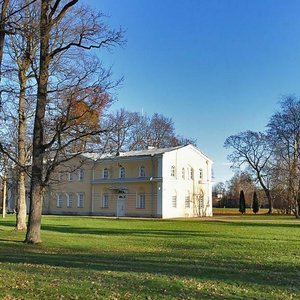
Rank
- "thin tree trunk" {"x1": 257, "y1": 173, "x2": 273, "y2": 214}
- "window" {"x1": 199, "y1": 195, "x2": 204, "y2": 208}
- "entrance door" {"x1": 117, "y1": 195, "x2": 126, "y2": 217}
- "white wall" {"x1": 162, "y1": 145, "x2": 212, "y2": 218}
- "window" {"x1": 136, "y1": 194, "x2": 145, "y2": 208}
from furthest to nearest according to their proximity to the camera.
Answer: "thin tree trunk" {"x1": 257, "y1": 173, "x2": 273, "y2": 214}, "window" {"x1": 199, "y1": 195, "x2": 204, "y2": 208}, "entrance door" {"x1": 117, "y1": 195, "x2": 126, "y2": 217}, "window" {"x1": 136, "y1": 194, "x2": 145, "y2": 208}, "white wall" {"x1": 162, "y1": 145, "x2": 212, "y2": 218}

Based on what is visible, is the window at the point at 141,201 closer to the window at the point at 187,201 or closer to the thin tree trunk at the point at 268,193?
the window at the point at 187,201

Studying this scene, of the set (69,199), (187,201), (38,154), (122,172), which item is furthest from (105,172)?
(38,154)

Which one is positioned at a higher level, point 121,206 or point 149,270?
point 121,206

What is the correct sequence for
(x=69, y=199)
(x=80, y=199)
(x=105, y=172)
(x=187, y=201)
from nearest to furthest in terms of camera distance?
(x=187, y=201) < (x=105, y=172) < (x=80, y=199) < (x=69, y=199)

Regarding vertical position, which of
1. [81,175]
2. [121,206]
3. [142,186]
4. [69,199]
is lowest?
[121,206]

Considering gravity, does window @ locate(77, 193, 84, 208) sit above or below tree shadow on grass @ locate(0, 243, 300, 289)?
above

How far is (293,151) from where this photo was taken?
181ft

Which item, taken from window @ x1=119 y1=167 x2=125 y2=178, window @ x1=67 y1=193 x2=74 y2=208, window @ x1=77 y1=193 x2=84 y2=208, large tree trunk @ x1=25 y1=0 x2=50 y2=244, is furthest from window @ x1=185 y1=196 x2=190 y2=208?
large tree trunk @ x1=25 y1=0 x2=50 y2=244

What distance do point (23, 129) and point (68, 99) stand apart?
8.90 metres

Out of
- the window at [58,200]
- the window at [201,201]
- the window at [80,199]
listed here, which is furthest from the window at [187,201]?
the window at [58,200]

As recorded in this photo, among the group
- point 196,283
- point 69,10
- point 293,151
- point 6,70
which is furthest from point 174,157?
point 196,283

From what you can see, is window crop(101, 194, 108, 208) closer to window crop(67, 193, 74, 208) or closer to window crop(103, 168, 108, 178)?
window crop(103, 168, 108, 178)

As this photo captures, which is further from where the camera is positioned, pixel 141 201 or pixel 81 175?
pixel 81 175

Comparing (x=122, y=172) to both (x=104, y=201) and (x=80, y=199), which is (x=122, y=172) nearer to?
(x=104, y=201)
